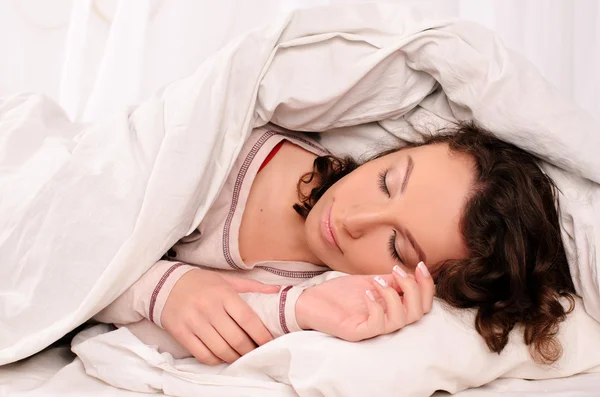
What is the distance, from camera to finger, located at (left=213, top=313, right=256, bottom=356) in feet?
3.34

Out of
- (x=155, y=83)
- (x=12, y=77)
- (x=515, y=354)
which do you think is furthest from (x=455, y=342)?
(x=12, y=77)

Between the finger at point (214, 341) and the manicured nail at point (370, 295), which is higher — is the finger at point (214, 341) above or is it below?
below

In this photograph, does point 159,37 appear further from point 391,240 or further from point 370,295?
point 370,295

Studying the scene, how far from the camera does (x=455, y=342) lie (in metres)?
0.97

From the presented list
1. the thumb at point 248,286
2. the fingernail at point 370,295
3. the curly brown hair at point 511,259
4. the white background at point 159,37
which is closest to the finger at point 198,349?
the thumb at point 248,286

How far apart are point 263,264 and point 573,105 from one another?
23.3 inches

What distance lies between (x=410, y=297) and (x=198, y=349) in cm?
32

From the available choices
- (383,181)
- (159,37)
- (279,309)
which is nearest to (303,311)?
(279,309)

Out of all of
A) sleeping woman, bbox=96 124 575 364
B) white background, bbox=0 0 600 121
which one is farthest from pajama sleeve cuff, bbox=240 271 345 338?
white background, bbox=0 0 600 121

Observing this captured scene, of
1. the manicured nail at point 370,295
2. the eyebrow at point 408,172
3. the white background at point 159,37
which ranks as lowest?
the manicured nail at point 370,295

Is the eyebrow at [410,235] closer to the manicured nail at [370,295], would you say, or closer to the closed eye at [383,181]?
the closed eye at [383,181]

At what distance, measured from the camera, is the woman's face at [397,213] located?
1072 millimetres

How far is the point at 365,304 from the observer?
986 millimetres

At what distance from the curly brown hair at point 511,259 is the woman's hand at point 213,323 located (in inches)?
12.2
